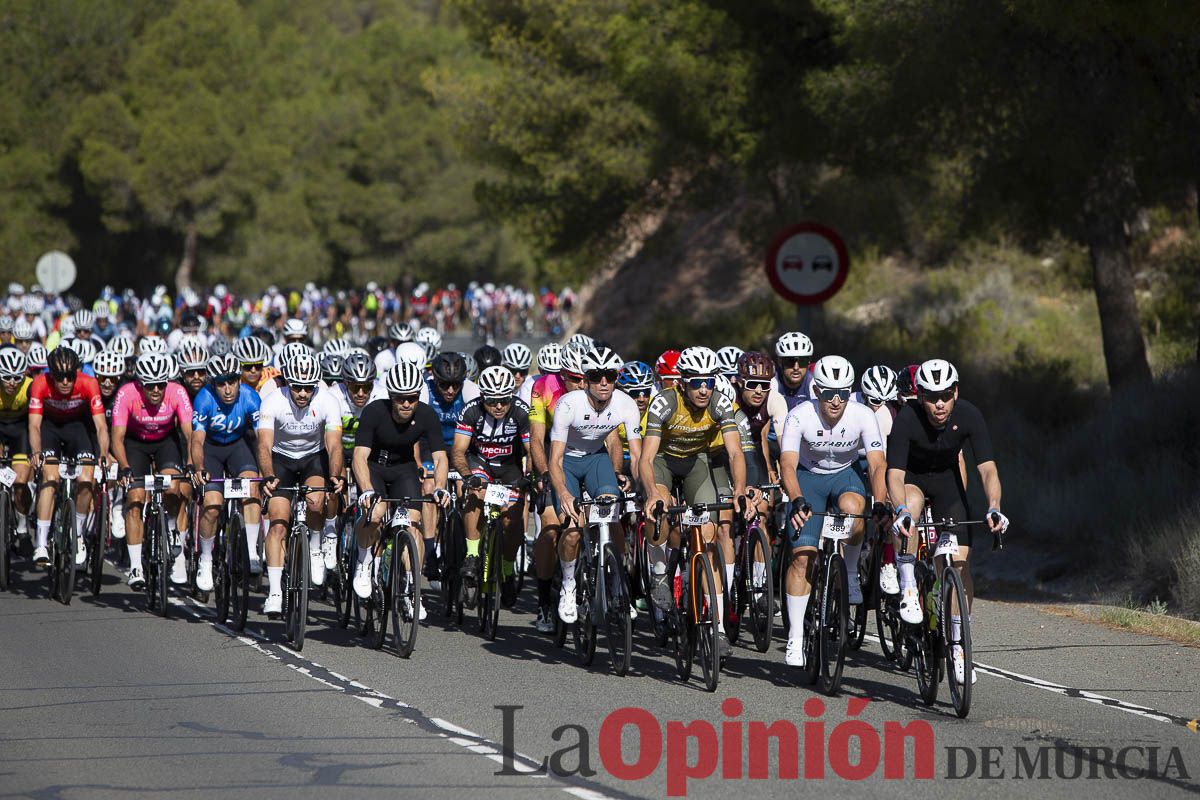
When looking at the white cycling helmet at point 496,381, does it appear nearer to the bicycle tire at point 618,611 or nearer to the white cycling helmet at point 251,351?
the bicycle tire at point 618,611

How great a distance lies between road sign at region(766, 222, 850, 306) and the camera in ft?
55.1

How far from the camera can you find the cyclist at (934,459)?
31.8ft

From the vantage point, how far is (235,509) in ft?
42.4

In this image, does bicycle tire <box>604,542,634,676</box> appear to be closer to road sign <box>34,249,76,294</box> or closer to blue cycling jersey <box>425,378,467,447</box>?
blue cycling jersey <box>425,378,467,447</box>

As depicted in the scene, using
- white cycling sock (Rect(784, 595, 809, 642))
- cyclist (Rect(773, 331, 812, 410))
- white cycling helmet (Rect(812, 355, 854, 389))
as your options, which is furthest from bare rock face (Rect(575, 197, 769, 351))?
Result: white cycling sock (Rect(784, 595, 809, 642))

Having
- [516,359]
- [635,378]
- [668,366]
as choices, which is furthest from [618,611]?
[516,359]

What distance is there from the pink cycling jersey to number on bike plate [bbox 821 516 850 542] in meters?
6.65

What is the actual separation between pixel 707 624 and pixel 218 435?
5.57 meters

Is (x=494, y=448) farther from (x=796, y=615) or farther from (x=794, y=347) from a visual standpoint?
(x=796, y=615)

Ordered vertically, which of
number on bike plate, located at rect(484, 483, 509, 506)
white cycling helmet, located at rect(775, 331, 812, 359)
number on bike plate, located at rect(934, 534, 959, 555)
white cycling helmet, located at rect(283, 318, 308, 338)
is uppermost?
white cycling helmet, located at rect(283, 318, 308, 338)

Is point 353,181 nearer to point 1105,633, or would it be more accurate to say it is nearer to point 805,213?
point 805,213

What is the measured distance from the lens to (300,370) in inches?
499

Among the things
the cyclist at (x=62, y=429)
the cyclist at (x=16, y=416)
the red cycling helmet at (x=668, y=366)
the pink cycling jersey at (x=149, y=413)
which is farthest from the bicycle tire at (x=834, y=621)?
the cyclist at (x=16, y=416)

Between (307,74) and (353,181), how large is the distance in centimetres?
639
